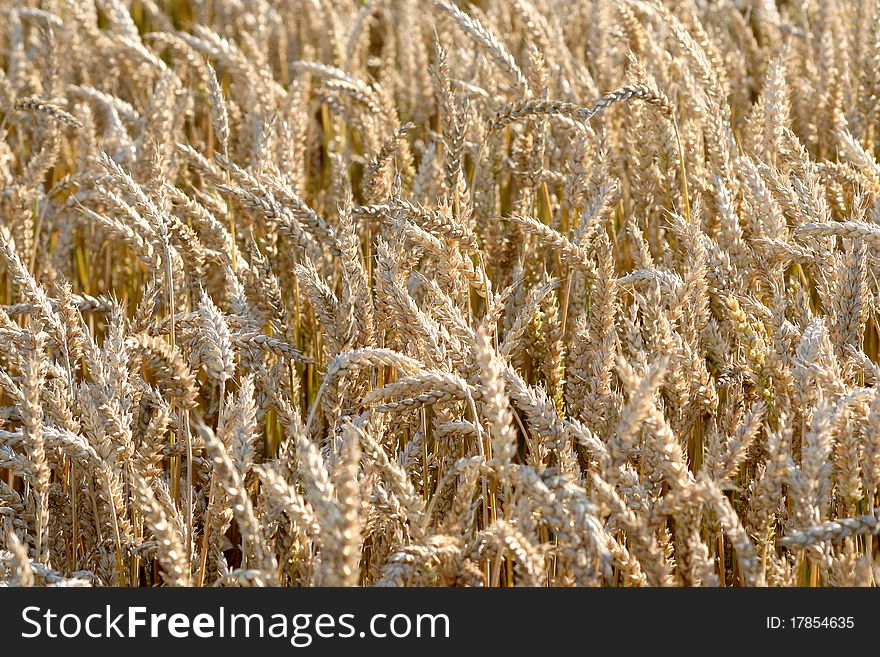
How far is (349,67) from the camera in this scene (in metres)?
3.74

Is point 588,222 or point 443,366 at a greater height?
point 588,222

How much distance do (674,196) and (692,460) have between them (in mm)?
770

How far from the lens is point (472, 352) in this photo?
1.79 m

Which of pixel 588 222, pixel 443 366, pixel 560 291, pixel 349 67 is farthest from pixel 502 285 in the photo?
pixel 349 67

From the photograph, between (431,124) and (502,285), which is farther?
(431,124)

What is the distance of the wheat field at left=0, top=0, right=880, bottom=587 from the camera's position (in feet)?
5.00

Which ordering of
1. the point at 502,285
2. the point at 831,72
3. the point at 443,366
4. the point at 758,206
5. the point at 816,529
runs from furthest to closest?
the point at 831,72 < the point at 502,285 < the point at 758,206 < the point at 443,366 < the point at 816,529

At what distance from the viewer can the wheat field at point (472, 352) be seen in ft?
5.00

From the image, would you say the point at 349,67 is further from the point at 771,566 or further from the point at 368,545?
the point at 771,566

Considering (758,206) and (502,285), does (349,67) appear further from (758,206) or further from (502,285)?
(758,206)

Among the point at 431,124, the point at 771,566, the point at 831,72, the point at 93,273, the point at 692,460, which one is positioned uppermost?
the point at 431,124

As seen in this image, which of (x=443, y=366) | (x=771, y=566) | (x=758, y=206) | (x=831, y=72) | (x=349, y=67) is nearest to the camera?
(x=771, y=566)

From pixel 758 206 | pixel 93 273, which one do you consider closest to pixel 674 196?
pixel 758 206

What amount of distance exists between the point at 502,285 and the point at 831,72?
1.23 meters
